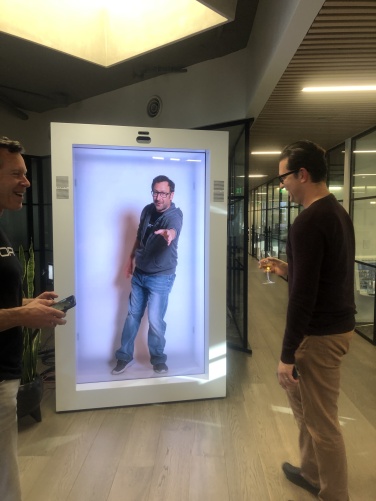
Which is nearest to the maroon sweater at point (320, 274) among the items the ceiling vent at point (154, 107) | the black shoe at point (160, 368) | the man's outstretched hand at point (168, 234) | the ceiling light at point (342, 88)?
the man's outstretched hand at point (168, 234)

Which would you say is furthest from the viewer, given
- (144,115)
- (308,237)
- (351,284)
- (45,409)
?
(144,115)

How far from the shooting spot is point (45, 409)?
2.90 meters

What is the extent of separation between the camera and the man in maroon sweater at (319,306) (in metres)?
1.56

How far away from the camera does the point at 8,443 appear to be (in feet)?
4.55

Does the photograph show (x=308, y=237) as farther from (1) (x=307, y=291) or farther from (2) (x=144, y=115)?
(2) (x=144, y=115)

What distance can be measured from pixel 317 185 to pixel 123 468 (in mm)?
2058

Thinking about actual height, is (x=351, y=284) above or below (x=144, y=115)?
below

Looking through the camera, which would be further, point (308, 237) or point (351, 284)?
point (351, 284)

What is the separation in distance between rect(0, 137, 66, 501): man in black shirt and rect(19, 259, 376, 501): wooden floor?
779 mm

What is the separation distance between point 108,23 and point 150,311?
7.69ft

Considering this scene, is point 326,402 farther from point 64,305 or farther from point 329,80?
point 329,80

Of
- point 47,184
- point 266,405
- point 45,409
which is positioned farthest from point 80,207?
point 47,184

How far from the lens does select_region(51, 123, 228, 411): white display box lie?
2.65 m

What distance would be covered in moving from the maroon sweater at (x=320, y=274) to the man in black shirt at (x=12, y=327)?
1047mm
